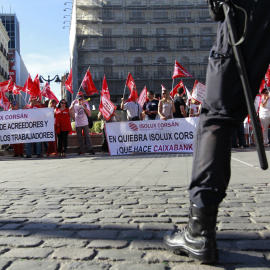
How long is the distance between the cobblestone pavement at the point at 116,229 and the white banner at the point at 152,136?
812 cm

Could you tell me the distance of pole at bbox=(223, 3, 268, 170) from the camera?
80.4 inches

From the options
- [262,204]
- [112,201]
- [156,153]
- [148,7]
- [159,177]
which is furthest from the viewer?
[148,7]

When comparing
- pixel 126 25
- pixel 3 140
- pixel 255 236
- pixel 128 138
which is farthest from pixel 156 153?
pixel 126 25

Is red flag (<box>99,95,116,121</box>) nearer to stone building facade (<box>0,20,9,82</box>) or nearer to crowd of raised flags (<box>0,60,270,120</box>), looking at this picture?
crowd of raised flags (<box>0,60,270,120</box>)

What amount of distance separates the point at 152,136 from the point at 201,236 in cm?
1093

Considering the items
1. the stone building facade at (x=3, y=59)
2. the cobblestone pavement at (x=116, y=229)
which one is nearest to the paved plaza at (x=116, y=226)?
the cobblestone pavement at (x=116, y=229)

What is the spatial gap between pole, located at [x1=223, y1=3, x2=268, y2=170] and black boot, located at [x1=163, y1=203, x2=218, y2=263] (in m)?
0.41

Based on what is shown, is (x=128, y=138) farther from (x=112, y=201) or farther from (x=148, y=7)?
(x=148, y=7)

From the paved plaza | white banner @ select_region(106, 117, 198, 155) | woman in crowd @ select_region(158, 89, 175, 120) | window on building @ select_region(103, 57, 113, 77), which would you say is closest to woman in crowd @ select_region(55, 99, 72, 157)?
white banner @ select_region(106, 117, 198, 155)

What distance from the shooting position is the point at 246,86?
82.6 inches

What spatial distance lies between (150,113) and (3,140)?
4790mm

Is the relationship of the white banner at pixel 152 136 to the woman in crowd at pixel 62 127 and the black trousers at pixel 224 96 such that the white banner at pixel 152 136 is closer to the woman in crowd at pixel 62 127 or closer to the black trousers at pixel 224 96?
the woman in crowd at pixel 62 127

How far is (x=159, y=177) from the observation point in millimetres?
6312

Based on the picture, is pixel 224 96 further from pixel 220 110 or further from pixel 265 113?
pixel 265 113
